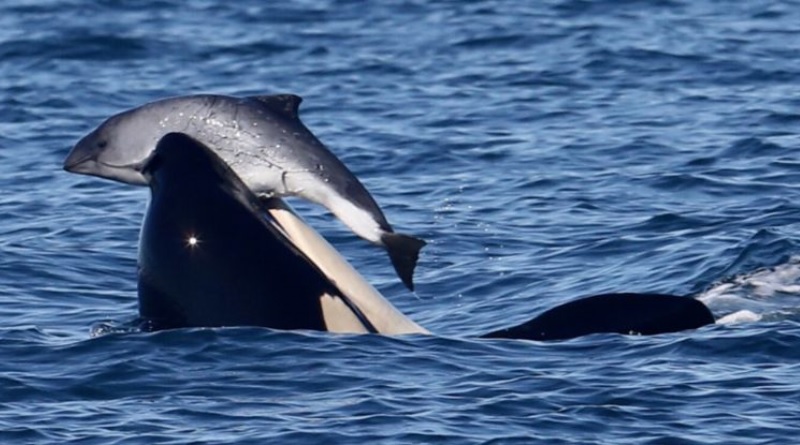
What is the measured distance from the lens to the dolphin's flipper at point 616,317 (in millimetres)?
12883

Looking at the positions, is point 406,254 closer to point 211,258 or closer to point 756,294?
point 211,258

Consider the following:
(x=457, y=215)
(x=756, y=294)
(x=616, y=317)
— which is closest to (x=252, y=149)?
(x=616, y=317)

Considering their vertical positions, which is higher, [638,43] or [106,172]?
[106,172]

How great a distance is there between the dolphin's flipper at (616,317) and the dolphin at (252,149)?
131 centimetres

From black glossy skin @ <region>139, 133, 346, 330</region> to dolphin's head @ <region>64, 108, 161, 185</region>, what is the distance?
18 centimetres

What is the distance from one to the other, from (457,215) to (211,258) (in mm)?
7090

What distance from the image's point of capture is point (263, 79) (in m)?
26.0

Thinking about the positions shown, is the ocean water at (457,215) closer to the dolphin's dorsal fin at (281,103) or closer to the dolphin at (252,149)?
the dolphin at (252,149)

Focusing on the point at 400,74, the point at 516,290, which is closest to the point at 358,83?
the point at 400,74

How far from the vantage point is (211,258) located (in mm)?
12062

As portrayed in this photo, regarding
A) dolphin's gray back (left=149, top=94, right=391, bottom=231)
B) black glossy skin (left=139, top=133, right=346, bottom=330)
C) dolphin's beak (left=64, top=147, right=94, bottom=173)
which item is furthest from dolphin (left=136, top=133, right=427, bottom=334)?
dolphin's beak (left=64, top=147, right=94, bottom=173)

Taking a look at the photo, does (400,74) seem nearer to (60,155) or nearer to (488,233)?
(60,155)

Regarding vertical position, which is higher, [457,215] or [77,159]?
[77,159]

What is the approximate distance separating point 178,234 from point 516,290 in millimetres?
4754
